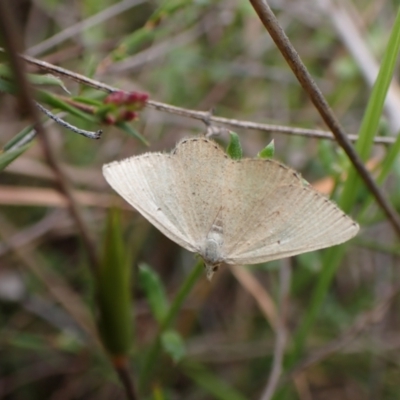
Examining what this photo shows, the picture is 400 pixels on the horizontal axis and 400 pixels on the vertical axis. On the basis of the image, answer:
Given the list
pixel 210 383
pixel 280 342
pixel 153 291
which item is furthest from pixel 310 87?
pixel 210 383

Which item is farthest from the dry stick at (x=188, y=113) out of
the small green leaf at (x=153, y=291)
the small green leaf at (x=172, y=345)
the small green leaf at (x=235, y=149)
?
the small green leaf at (x=172, y=345)

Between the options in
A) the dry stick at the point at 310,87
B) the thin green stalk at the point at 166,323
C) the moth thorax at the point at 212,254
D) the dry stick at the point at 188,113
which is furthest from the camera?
the thin green stalk at the point at 166,323

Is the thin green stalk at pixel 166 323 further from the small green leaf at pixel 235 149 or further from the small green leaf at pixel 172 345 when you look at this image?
the small green leaf at pixel 235 149

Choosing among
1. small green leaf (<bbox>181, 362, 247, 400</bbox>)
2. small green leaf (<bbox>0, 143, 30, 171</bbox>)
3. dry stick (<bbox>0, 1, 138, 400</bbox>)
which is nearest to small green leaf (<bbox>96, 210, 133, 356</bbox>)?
dry stick (<bbox>0, 1, 138, 400</bbox>)

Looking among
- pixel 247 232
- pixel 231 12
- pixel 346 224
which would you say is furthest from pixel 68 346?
pixel 231 12

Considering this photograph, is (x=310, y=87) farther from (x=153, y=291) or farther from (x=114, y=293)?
(x=153, y=291)

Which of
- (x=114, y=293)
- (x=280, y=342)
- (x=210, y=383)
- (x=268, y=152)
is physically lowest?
(x=210, y=383)
